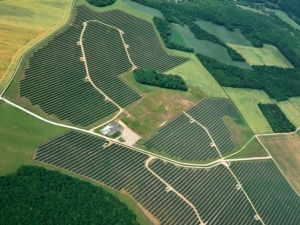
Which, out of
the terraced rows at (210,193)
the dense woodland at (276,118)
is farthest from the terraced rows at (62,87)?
the dense woodland at (276,118)

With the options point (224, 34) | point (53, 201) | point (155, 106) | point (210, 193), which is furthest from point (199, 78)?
point (53, 201)

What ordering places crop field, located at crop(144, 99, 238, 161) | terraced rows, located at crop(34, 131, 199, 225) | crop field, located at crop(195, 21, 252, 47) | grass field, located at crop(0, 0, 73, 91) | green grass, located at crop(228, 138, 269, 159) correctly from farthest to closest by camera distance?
crop field, located at crop(195, 21, 252, 47), green grass, located at crop(228, 138, 269, 159), grass field, located at crop(0, 0, 73, 91), crop field, located at crop(144, 99, 238, 161), terraced rows, located at crop(34, 131, 199, 225)

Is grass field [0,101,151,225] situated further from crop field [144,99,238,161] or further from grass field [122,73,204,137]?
crop field [144,99,238,161]

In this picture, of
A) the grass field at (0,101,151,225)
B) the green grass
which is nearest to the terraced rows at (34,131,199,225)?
the grass field at (0,101,151,225)

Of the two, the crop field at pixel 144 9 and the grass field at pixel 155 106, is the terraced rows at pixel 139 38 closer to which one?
the crop field at pixel 144 9

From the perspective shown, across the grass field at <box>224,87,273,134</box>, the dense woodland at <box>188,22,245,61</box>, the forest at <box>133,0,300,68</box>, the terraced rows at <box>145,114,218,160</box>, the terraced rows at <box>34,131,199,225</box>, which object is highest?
the forest at <box>133,0,300,68</box>

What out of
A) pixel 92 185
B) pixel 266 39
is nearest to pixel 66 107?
pixel 92 185

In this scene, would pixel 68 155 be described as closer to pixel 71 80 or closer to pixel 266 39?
pixel 71 80
